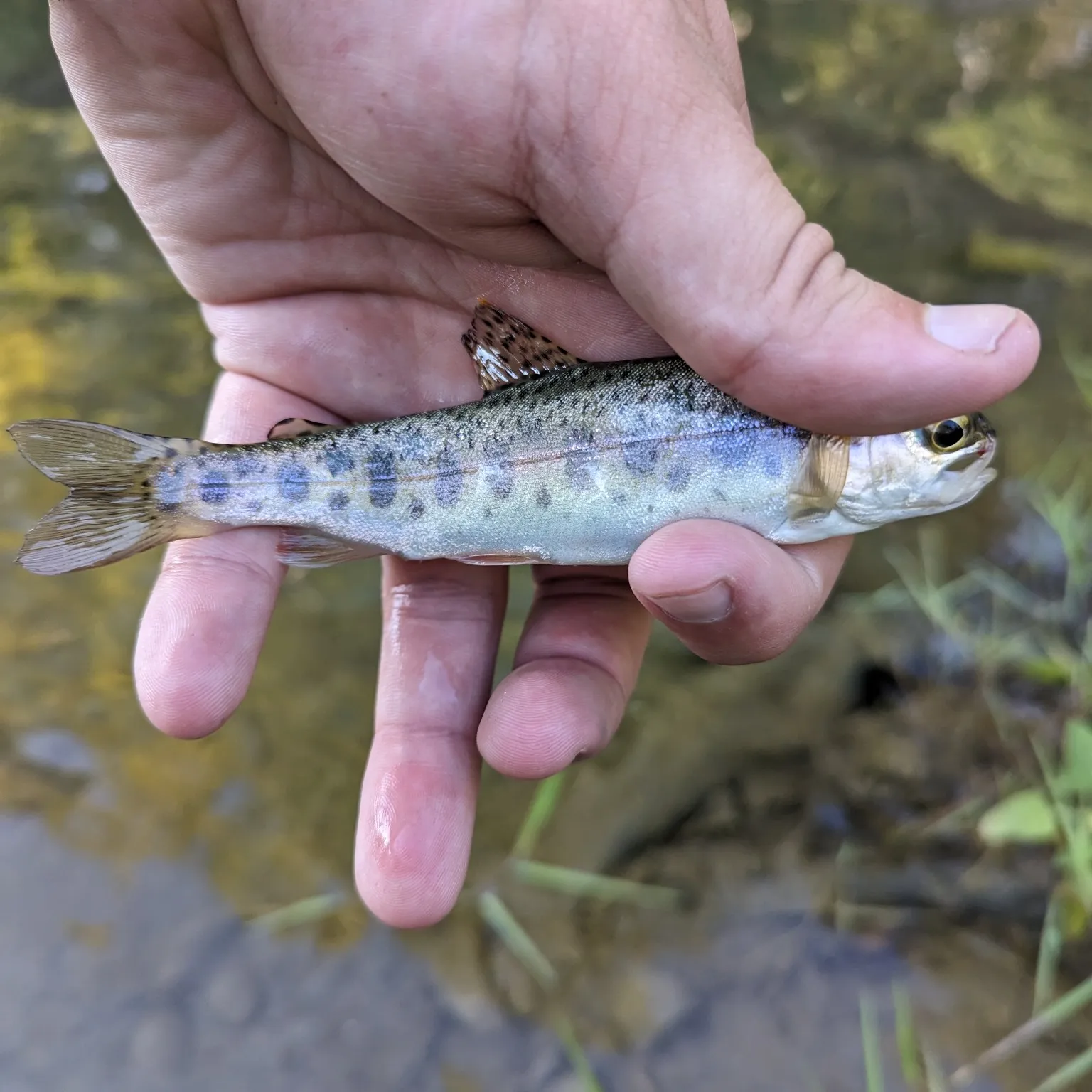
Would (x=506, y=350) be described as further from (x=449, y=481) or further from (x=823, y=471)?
(x=823, y=471)

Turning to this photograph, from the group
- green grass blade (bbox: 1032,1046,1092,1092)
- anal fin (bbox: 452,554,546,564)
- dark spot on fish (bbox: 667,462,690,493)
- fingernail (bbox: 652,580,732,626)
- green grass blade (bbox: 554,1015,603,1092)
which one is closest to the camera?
fingernail (bbox: 652,580,732,626)

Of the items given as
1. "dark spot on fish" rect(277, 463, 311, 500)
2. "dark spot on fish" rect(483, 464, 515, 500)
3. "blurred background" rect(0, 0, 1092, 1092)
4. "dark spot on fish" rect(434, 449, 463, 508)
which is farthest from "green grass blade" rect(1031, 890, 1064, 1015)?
"dark spot on fish" rect(277, 463, 311, 500)

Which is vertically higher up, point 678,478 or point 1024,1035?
point 678,478

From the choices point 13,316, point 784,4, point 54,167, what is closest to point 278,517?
point 13,316

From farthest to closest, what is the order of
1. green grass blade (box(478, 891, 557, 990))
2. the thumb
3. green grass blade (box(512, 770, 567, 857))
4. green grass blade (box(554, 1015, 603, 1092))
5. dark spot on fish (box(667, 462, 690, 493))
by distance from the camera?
green grass blade (box(512, 770, 567, 857)) < green grass blade (box(478, 891, 557, 990)) < green grass blade (box(554, 1015, 603, 1092)) < dark spot on fish (box(667, 462, 690, 493)) < the thumb

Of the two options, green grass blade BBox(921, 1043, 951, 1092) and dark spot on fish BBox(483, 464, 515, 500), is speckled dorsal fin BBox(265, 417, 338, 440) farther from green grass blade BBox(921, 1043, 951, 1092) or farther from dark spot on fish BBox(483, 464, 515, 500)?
green grass blade BBox(921, 1043, 951, 1092)

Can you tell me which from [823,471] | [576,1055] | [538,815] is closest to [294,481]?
[823,471]
